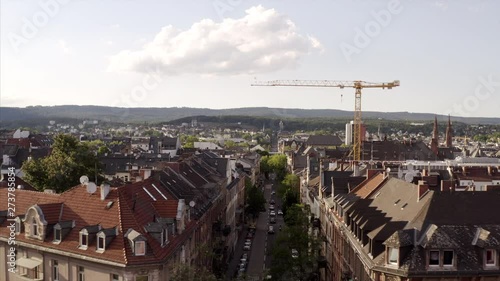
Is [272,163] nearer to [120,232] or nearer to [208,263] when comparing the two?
[208,263]

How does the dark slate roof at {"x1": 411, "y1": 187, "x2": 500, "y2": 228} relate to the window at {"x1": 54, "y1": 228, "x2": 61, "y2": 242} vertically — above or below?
above

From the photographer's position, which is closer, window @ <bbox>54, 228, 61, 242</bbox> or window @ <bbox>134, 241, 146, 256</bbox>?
window @ <bbox>134, 241, 146, 256</bbox>

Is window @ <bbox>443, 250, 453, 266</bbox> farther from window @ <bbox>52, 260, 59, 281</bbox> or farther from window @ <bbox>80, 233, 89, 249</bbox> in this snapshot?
window @ <bbox>52, 260, 59, 281</bbox>

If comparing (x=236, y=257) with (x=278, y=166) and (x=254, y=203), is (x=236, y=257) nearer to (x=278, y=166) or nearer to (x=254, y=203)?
(x=254, y=203)

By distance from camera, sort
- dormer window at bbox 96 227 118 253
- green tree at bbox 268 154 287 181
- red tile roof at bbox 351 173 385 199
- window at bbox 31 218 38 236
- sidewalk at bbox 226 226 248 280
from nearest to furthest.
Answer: dormer window at bbox 96 227 118 253
window at bbox 31 218 38 236
red tile roof at bbox 351 173 385 199
sidewalk at bbox 226 226 248 280
green tree at bbox 268 154 287 181

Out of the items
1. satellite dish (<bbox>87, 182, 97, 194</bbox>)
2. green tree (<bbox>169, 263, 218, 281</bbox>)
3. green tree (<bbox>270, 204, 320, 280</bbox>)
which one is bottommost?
green tree (<bbox>270, 204, 320, 280</bbox>)

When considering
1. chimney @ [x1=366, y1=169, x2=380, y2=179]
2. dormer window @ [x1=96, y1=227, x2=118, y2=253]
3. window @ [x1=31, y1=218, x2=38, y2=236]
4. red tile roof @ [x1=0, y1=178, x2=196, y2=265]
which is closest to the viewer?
red tile roof @ [x1=0, y1=178, x2=196, y2=265]

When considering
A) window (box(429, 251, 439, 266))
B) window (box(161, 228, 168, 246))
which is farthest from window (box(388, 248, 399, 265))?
window (box(161, 228, 168, 246))

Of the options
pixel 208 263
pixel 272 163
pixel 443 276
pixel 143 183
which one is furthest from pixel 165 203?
pixel 272 163
